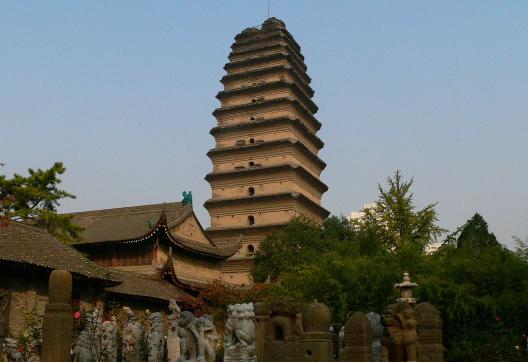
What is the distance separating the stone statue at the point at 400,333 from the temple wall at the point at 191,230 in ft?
92.9

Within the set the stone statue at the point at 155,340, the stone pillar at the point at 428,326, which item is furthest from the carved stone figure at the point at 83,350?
the stone pillar at the point at 428,326

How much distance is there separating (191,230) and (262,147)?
8.77 meters

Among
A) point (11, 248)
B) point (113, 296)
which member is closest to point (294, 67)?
point (113, 296)

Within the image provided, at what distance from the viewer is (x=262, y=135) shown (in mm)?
44469

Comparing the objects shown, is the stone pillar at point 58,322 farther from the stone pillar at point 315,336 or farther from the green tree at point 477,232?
the green tree at point 477,232

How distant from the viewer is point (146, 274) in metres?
31.3

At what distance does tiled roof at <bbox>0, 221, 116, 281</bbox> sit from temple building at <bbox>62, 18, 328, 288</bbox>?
9989 mm

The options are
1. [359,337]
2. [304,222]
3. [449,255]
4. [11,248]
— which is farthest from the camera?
[304,222]

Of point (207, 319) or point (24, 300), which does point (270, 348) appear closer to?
point (207, 319)

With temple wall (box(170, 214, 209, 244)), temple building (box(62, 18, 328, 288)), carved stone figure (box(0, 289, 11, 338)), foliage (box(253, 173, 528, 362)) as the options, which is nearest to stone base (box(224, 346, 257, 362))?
foliage (box(253, 173, 528, 362))

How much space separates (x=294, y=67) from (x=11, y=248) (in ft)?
103

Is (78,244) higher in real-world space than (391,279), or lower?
higher

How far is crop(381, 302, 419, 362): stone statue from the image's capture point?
8367 millimetres

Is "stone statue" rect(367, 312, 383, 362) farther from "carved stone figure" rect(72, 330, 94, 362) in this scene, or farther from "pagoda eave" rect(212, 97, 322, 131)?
"pagoda eave" rect(212, 97, 322, 131)
